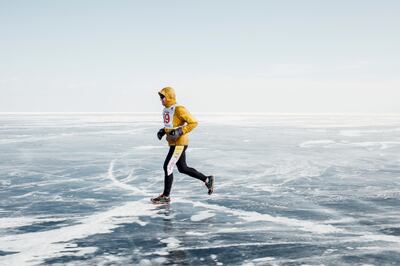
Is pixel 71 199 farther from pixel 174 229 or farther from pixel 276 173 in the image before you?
pixel 276 173

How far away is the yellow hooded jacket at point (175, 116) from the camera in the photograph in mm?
6371

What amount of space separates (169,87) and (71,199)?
7.11 feet

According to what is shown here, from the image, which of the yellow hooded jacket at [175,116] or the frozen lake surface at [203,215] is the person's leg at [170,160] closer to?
the yellow hooded jacket at [175,116]

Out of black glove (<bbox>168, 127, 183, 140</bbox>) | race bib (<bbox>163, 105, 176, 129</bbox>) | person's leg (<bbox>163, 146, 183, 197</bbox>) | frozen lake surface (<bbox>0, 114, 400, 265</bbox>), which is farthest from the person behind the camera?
person's leg (<bbox>163, 146, 183, 197</bbox>)

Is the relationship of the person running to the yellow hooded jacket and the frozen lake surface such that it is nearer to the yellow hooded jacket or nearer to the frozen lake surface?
the yellow hooded jacket

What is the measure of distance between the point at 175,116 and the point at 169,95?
30 cm

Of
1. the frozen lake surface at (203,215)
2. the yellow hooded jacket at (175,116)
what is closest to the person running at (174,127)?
the yellow hooded jacket at (175,116)

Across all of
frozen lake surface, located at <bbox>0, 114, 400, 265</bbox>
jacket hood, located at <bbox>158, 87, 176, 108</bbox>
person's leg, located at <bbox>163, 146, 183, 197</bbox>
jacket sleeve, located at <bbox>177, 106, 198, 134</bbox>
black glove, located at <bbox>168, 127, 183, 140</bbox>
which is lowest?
frozen lake surface, located at <bbox>0, 114, 400, 265</bbox>

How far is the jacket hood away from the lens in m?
6.38

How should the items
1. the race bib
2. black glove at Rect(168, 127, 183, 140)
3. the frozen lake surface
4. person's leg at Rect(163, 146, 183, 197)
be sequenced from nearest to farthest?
the frozen lake surface < black glove at Rect(168, 127, 183, 140) < the race bib < person's leg at Rect(163, 146, 183, 197)

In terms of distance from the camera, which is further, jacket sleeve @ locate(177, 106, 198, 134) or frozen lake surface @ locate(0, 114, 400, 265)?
jacket sleeve @ locate(177, 106, 198, 134)

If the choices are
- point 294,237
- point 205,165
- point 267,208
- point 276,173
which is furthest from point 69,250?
point 205,165

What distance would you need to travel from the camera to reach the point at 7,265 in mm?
3830

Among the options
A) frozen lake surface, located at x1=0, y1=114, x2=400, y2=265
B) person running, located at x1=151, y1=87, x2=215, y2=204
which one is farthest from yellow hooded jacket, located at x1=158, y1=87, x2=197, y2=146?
frozen lake surface, located at x1=0, y1=114, x2=400, y2=265
